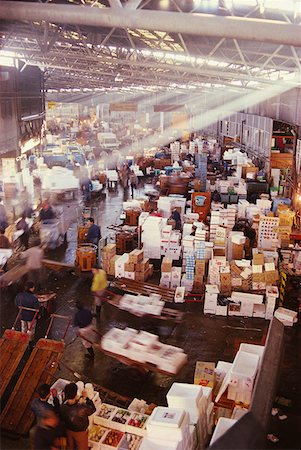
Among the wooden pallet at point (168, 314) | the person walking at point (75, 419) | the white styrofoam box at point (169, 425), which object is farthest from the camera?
the wooden pallet at point (168, 314)

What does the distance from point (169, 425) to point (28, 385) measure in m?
2.83

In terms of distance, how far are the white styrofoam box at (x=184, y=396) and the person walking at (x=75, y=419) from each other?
3.32 ft

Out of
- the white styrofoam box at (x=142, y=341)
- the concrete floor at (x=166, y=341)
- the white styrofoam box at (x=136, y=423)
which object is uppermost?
the white styrofoam box at (x=142, y=341)

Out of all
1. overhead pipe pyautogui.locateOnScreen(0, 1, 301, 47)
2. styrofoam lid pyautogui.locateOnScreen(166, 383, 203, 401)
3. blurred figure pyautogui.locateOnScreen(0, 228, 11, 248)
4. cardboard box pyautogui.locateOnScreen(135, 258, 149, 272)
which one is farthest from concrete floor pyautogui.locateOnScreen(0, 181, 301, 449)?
overhead pipe pyautogui.locateOnScreen(0, 1, 301, 47)

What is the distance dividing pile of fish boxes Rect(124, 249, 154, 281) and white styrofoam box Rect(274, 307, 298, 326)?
3505mm

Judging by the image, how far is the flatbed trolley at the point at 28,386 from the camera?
22.4 feet

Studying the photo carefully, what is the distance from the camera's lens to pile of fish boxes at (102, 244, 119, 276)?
12.2 metres

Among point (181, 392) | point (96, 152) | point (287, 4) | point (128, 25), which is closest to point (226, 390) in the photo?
point (181, 392)

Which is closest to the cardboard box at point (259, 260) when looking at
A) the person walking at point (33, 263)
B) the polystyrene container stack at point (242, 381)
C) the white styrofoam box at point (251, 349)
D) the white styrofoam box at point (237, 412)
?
the white styrofoam box at point (251, 349)

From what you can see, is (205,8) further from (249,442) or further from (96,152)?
(96,152)

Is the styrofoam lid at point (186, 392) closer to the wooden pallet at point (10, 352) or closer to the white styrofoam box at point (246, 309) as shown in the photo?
the wooden pallet at point (10, 352)

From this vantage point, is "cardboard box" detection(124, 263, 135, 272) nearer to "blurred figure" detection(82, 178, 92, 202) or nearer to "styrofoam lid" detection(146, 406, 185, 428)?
"styrofoam lid" detection(146, 406, 185, 428)

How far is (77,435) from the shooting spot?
5.61 metres

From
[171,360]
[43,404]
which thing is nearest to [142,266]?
[171,360]
